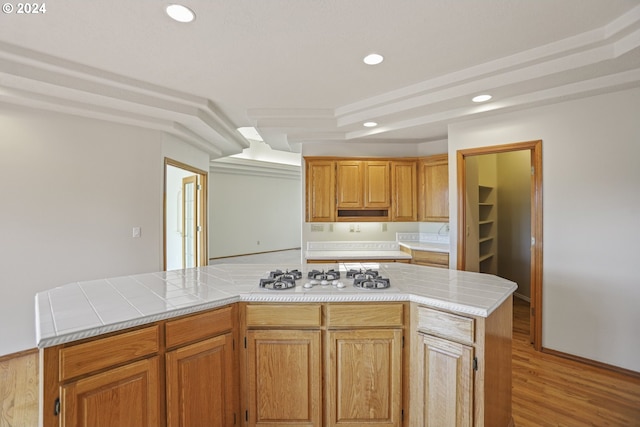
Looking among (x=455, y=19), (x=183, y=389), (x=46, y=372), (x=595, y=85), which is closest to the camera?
(x=46, y=372)

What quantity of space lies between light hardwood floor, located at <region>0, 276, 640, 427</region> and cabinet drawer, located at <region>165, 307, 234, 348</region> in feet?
4.77

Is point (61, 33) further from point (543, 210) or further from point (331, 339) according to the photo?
point (543, 210)

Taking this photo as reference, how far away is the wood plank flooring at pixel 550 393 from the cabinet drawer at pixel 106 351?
1359mm

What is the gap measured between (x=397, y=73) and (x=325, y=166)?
6.40 feet

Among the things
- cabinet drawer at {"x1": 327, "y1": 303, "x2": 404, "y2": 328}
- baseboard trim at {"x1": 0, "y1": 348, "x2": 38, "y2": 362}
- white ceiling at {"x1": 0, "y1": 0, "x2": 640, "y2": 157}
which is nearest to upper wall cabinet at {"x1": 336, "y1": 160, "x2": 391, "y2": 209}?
white ceiling at {"x1": 0, "y1": 0, "x2": 640, "y2": 157}

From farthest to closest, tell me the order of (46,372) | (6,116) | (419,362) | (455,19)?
(6,116)
(455,19)
(419,362)
(46,372)

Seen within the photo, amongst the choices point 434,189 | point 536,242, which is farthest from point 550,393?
point 434,189

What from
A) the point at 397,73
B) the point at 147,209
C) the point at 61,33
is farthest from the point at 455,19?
the point at 147,209

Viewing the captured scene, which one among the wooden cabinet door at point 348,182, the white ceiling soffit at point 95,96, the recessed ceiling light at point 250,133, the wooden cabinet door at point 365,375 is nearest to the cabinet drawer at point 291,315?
the wooden cabinet door at point 365,375

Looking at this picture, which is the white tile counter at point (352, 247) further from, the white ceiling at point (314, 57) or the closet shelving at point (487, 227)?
the white ceiling at point (314, 57)

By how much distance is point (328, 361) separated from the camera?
68.6 inches

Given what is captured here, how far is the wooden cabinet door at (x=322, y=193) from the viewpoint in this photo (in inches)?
173

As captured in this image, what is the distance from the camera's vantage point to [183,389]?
1.52m

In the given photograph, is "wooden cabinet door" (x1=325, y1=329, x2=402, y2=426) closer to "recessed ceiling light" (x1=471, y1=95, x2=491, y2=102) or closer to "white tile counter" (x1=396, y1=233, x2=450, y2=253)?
"recessed ceiling light" (x1=471, y1=95, x2=491, y2=102)
